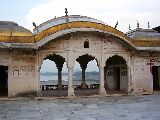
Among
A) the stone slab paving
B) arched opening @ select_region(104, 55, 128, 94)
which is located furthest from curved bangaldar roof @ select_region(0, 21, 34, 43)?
arched opening @ select_region(104, 55, 128, 94)

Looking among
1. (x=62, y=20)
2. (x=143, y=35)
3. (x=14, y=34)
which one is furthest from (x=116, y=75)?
(x=14, y=34)

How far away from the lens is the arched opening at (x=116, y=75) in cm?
1688

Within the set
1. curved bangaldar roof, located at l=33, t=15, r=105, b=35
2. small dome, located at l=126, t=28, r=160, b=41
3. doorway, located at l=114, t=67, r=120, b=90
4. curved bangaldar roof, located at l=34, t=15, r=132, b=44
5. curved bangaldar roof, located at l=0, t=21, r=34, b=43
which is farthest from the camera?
doorway, located at l=114, t=67, r=120, b=90

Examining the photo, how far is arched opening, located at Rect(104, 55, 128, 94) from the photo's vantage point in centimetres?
1688

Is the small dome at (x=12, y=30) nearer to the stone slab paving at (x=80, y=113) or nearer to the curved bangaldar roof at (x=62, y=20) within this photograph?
the curved bangaldar roof at (x=62, y=20)

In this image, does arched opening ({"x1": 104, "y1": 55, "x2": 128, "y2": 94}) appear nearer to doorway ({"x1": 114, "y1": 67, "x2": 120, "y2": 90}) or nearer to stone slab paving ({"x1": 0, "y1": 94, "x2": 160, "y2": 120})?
doorway ({"x1": 114, "y1": 67, "x2": 120, "y2": 90})

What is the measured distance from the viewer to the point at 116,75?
18609mm

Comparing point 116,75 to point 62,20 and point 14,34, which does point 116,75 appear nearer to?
point 62,20

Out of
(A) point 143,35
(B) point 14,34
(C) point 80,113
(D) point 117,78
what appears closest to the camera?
(C) point 80,113

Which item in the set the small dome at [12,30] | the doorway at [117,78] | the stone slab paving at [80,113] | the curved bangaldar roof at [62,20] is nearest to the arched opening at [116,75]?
the doorway at [117,78]

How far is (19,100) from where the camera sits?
1316cm

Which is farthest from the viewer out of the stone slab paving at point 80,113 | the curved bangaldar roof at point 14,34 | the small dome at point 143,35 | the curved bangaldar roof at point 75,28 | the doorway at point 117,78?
the doorway at point 117,78

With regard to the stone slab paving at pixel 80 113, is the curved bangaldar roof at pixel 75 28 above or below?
above

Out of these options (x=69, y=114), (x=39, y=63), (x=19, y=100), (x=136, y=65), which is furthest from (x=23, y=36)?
(x=136, y=65)
